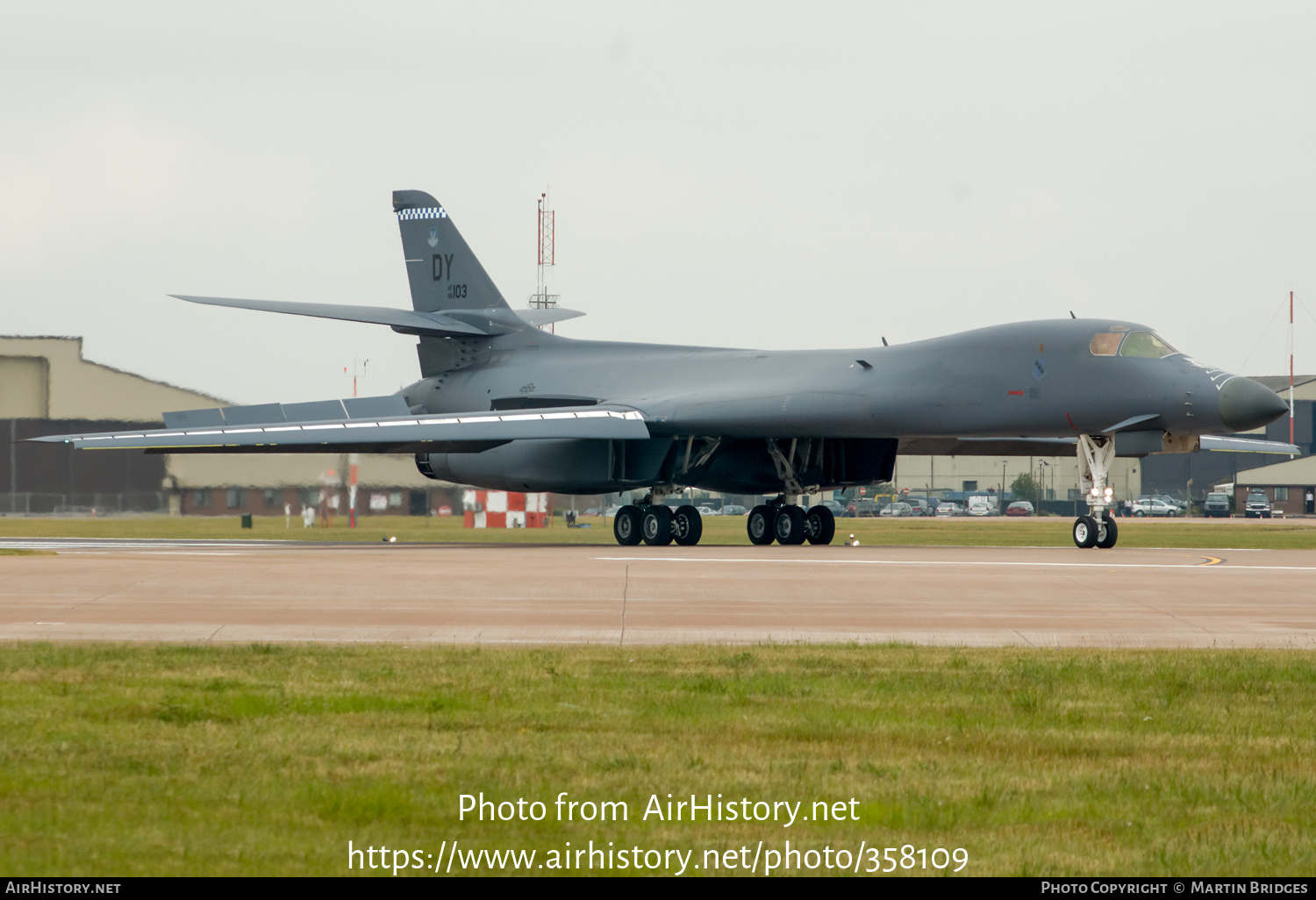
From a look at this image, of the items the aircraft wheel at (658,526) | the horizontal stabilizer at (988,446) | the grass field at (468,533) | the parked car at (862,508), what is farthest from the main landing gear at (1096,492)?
the parked car at (862,508)

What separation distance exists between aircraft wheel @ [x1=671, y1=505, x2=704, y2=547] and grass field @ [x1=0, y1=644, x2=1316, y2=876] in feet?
55.1

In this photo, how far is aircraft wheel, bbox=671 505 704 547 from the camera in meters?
25.6

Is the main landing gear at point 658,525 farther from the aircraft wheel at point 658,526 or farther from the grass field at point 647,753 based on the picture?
the grass field at point 647,753

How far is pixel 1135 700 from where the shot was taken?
7.11 m

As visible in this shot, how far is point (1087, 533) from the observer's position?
21.6 m

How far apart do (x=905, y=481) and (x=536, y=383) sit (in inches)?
2995

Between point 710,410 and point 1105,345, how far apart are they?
21.6 ft

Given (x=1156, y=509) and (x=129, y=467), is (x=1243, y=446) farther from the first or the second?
(x=1156, y=509)

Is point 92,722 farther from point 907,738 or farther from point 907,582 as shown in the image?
point 907,582

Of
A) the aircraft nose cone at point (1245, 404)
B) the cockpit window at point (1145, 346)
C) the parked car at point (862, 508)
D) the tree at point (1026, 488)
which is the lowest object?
the parked car at point (862, 508)

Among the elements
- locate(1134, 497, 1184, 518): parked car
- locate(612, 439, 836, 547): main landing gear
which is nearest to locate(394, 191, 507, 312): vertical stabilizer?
locate(612, 439, 836, 547): main landing gear

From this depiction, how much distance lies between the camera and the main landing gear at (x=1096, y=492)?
2158 cm

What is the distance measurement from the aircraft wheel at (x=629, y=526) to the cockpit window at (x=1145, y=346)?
29.1ft

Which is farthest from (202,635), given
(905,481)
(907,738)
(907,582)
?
(905,481)
